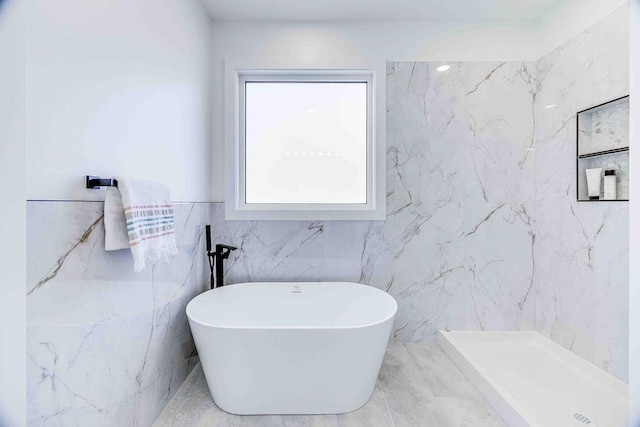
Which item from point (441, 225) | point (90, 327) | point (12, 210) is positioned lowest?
point (90, 327)

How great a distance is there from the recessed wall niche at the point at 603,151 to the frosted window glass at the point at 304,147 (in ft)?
4.71

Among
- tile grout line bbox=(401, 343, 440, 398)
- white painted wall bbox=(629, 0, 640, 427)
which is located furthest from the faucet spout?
white painted wall bbox=(629, 0, 640, 427)

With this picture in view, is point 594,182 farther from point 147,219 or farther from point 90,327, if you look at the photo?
point 90,327

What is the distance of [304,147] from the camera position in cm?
257

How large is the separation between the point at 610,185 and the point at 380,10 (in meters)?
1.85

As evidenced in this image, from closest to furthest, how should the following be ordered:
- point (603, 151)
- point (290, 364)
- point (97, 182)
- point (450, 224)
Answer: point (97, 182), point (290, 364), point (603, 151), point (450, 224)

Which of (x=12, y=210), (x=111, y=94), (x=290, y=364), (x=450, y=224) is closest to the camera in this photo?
(x=12, y=210)

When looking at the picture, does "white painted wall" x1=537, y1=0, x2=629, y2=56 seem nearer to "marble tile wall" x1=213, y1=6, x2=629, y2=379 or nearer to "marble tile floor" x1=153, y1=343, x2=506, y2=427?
"marble tile wall" x1=213, y1=6, x2=629, y2=379

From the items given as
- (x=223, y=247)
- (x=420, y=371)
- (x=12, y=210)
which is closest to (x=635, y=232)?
(x=12, y=210)

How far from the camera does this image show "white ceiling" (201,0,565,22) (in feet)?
7.11

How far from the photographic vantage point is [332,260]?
96.0 inches

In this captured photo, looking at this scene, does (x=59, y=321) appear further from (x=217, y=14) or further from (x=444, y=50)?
(x=444, y=50)

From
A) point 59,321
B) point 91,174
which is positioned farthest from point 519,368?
point 91,174

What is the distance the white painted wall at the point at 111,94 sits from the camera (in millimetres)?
992
